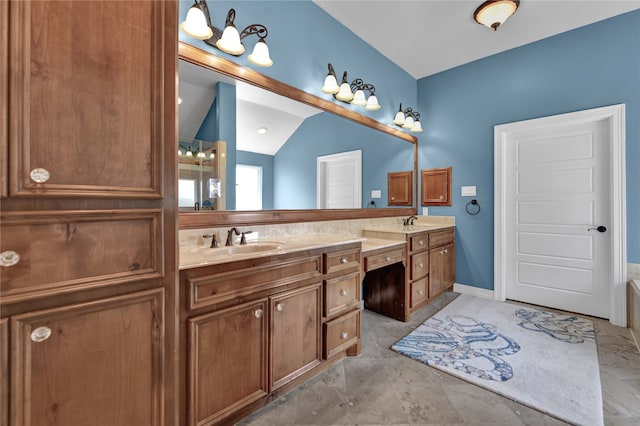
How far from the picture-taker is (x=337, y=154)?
9.21 ft

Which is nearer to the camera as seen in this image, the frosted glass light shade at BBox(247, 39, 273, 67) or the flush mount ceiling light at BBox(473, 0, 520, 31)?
the frosted glass light shade at BBox(247, 39, 273, 67)

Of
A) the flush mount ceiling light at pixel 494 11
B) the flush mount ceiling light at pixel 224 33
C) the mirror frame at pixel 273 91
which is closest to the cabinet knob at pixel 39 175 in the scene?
the mirror frame at pixel 273 91

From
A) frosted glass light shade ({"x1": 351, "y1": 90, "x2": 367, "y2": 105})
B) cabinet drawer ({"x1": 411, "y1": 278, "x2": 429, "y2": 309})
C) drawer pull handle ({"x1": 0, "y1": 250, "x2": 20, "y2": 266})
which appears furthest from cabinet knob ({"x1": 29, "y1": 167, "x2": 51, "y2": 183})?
cabinet drawer ({"x1": 411, "y1": 278, "x2": 429, "y2": 309})

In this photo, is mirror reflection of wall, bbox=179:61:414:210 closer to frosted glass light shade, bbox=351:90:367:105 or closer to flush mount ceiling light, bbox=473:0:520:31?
frosted glass light shade, bbox=351:90:367:105

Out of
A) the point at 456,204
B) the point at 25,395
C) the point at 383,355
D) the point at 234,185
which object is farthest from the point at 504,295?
the point at 25,395

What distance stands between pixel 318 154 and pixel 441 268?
1996 millimetres

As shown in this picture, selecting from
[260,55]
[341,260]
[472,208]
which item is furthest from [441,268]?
[260,55]

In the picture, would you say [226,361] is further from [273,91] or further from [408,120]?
[408,120]

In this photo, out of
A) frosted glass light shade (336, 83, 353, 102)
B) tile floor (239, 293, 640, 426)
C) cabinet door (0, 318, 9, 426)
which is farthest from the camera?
frosted glass light shade (336, 83, 353, 102)

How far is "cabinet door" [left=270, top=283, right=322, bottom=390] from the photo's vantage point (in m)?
1.56

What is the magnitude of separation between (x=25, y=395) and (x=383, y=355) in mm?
1950

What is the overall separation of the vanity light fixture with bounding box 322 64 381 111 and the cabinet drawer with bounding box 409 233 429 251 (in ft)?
4.59

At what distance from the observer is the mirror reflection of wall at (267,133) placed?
5.93 feet

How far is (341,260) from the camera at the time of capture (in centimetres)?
193
